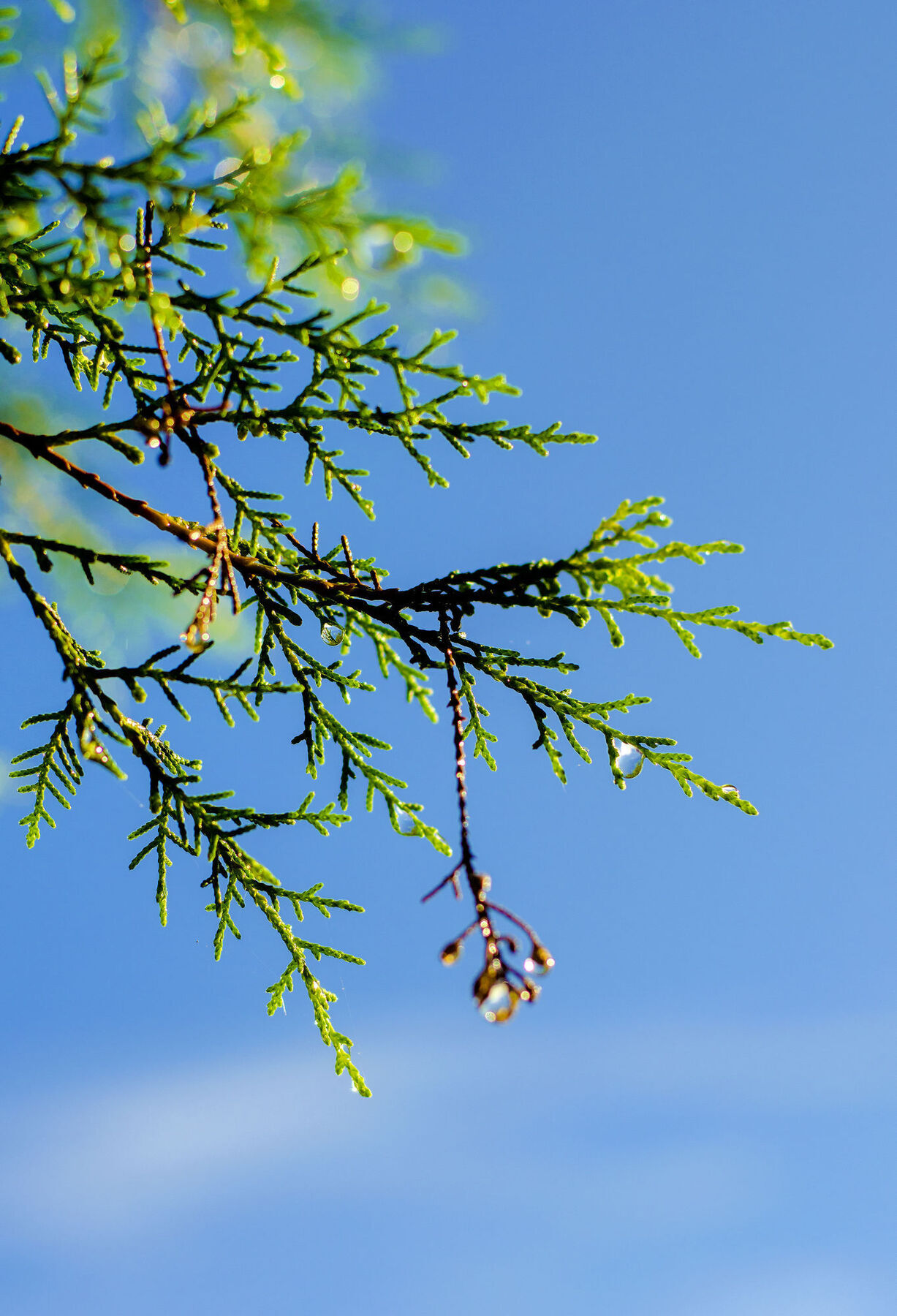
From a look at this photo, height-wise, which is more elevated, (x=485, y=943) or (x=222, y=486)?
(x=222, y=486)

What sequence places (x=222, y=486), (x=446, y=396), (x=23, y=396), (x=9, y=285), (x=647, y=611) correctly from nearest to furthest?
(x=647, y=611) < (x=446, y=396) < (x=9, y=285) < (x=222, y=486) < (x=23, y=396)

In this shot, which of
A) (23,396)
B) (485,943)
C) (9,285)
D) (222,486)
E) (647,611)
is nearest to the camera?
(485,943)

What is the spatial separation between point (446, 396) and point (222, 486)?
104 centimetres

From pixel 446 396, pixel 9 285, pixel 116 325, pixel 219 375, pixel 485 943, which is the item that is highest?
pixel 9 285

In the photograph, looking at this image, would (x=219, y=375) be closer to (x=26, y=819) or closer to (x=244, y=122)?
(x=244, y=122)

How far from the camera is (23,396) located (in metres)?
7.18

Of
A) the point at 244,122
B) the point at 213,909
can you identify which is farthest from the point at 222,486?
the point at 213,909

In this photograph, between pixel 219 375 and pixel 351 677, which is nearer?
pixel 219 375

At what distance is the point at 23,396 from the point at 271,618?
14.3 feet

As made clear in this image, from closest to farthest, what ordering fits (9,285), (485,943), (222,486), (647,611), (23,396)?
1. (485,943)
2. (647,611)
3. (9,285)
4. (222,486)
5. (23,396)

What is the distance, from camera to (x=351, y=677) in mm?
3932

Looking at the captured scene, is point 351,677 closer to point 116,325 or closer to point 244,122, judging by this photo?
point 116,325

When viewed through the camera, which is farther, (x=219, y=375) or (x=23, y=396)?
(x=23, y=396)

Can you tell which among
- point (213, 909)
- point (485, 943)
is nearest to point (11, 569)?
point (213, 909)
